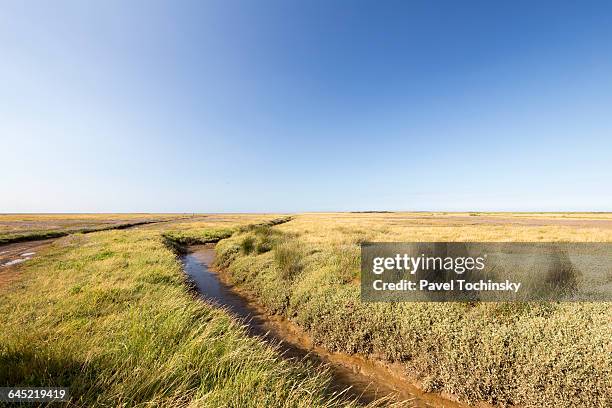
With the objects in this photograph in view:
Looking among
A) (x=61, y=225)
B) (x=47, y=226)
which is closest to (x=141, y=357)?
(x=47, y=226)

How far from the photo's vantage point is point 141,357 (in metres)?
4.43

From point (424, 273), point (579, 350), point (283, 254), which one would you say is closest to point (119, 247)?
point (283, 254)

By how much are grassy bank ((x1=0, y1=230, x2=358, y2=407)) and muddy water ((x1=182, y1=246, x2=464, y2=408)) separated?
2.65 feet

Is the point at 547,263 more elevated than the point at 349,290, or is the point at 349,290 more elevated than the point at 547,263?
the point at 547,263

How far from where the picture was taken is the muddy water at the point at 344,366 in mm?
5781

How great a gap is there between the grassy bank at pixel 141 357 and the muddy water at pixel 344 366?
2.65ft

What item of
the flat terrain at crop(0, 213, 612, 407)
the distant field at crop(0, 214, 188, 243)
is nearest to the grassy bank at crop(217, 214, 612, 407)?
the flat terrain at crop(0, 213, 612, 407)

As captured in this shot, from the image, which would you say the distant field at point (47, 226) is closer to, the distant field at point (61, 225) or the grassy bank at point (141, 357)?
the distant field at point (61, 225)

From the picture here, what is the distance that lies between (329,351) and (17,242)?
1582 inches

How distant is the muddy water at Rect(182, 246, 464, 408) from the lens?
19.0ft

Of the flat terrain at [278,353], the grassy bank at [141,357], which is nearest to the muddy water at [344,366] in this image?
the flat terrain at [278,353]

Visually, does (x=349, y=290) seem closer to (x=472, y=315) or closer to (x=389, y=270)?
(x=389, y=270)

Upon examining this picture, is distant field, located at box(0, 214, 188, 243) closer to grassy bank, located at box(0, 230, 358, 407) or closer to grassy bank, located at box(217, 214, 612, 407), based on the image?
grassy bank, located at box(0, 230, 358, 407)

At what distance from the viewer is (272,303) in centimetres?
1059
